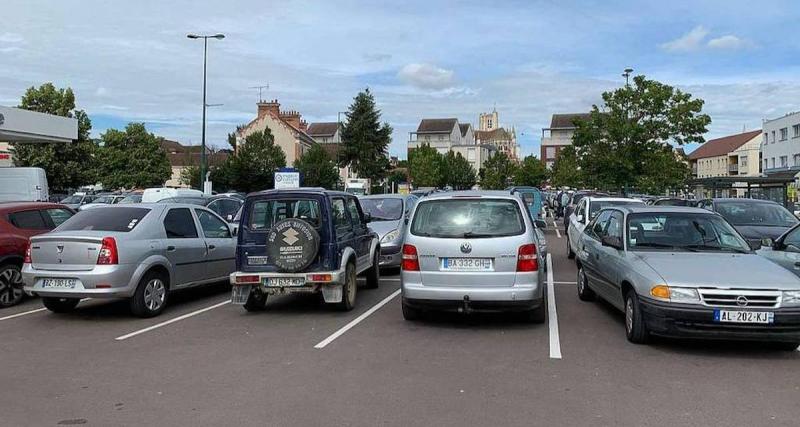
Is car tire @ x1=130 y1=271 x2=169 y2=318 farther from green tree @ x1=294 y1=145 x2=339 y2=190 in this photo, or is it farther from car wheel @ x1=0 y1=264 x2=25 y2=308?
green tree @ x1=294 y1=145 x2=339 y2=190

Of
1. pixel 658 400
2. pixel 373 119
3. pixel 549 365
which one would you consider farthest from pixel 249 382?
pixel 373 119

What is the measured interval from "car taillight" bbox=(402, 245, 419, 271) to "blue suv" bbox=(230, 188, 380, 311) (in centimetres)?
128

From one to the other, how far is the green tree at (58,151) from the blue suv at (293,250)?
39.9 m

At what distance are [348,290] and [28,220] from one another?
5613mm

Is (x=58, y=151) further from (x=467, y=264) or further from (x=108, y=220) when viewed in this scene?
(x=467, y=264)

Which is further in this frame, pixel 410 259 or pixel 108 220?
pixel 108 220

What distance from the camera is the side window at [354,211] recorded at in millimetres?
10523

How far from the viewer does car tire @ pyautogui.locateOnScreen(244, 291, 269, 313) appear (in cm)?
946

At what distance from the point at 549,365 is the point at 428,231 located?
2378 mm

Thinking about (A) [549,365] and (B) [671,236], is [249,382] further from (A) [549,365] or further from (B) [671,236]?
(B) [671,236]

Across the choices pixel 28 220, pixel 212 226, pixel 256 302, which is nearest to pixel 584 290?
pixel 256 302

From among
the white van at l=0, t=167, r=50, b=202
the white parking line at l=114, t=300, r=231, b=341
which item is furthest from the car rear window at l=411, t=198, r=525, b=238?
the white van at l=0, t=167, r=50, b=202

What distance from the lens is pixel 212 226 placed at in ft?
35.5

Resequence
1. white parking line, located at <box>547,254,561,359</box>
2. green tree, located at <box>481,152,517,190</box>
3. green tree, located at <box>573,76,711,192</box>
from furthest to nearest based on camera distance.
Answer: green tree, located at <box>481,152,517,190</box>
green tree, located at <box>573,76,711,192</box>
white parking line, located at <box>547,254,561,359</box>
